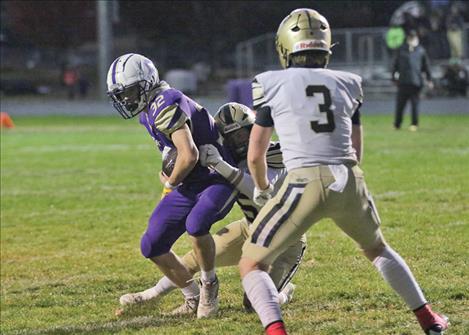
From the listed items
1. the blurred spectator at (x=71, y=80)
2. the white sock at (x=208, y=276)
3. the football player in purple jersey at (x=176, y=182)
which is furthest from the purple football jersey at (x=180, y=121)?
the blurred spectator at (x=71, y=80)

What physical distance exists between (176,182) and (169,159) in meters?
0.25

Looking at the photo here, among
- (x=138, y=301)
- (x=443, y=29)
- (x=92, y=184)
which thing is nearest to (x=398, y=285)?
(x=138, y=301)

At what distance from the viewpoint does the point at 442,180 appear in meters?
11.2

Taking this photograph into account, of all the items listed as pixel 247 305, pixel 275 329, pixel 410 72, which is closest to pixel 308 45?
pixel 275 329

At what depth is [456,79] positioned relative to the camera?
101ft

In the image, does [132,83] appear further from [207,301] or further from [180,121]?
[207,301]

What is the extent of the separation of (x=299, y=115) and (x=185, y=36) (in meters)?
51.6

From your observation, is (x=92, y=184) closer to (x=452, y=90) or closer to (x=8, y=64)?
(x=452, y=90)

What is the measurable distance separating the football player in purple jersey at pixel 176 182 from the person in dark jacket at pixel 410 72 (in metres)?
13.0

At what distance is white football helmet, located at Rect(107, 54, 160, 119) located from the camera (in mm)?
5566

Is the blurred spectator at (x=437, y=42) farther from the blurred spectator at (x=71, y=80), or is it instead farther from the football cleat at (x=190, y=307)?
the football cleat at (x=190, y=307)

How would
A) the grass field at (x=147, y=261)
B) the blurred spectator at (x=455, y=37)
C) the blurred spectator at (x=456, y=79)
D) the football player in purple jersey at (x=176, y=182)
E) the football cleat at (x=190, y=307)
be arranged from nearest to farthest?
the football player in purple jersey at (x=176, y=182), the grass field at (x=147, y=261), the football cleat at (x=190, y=307), the blurred spectator at (x=456, y=79), the blurred spectator at (x=455, y=37)

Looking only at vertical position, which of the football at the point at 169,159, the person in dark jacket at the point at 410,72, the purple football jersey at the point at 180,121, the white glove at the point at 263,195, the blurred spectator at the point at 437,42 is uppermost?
the blurred spectator at the point at 437,42

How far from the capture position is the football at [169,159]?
5.63 meters
